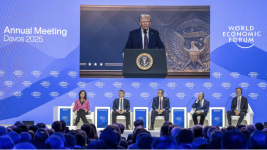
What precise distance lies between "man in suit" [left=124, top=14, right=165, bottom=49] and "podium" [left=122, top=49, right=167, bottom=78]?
73 centimetres

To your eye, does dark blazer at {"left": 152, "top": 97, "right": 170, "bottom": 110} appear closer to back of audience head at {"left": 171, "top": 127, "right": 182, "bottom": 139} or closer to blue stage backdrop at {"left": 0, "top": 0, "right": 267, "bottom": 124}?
blue stage backdrop at {"left": 0, "top": 0, "right": 267, "bottom": 124}

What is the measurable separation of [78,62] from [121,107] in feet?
5.77

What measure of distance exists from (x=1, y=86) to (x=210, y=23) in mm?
5517

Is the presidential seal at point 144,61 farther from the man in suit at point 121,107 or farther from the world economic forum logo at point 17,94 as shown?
the world economic forum logo at point 17,94

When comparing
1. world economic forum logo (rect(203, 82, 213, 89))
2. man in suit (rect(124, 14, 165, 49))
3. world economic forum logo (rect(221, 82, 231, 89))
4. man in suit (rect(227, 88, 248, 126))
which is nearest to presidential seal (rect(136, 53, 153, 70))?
man in suit (rect(124, 14, 165, 49))

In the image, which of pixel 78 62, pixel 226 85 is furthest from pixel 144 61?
pixel 226 85

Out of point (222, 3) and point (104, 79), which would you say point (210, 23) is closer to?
point (222, 3)

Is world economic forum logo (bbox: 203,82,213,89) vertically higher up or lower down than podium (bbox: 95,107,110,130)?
higher up

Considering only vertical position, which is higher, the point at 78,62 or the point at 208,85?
the point at 78,62

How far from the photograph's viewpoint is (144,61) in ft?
19.0

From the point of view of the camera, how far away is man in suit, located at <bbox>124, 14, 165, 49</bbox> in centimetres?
658

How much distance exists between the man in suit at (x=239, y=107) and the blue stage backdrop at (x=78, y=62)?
24.1 inches

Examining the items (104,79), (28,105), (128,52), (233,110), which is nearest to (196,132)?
(128,52)

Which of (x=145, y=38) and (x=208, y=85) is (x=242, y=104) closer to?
(x=208, y=85)
